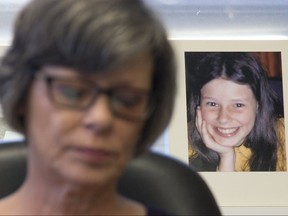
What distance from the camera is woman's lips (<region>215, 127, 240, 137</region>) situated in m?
1.44

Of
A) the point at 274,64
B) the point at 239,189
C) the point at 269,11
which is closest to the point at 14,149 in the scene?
the point at 239,189

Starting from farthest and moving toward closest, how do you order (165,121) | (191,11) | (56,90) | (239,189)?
(191,11) → (239,189) → (165,121) → (56,90)

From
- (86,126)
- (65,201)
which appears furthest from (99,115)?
(65,201)

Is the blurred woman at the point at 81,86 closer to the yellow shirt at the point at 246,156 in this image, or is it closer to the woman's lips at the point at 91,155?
the woman's lips at the point at 91,155

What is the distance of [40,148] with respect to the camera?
750 mm

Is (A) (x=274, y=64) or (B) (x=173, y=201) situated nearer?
(B) (x=173, y=201)

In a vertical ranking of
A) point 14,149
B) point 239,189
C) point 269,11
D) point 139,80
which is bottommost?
point 239,189

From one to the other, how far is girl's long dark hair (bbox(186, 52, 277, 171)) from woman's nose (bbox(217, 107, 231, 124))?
0.07 meters

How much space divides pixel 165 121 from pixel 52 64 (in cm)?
22

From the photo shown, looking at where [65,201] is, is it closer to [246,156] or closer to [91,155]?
[91,155]

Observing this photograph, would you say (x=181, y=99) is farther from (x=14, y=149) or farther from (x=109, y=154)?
(x=109, y=154)

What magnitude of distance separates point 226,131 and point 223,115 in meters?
0.04

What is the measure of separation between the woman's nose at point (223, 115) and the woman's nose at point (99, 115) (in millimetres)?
770

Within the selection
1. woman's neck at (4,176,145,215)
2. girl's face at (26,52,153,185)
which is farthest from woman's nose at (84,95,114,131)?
woman's neck at (4,176,145,215)
